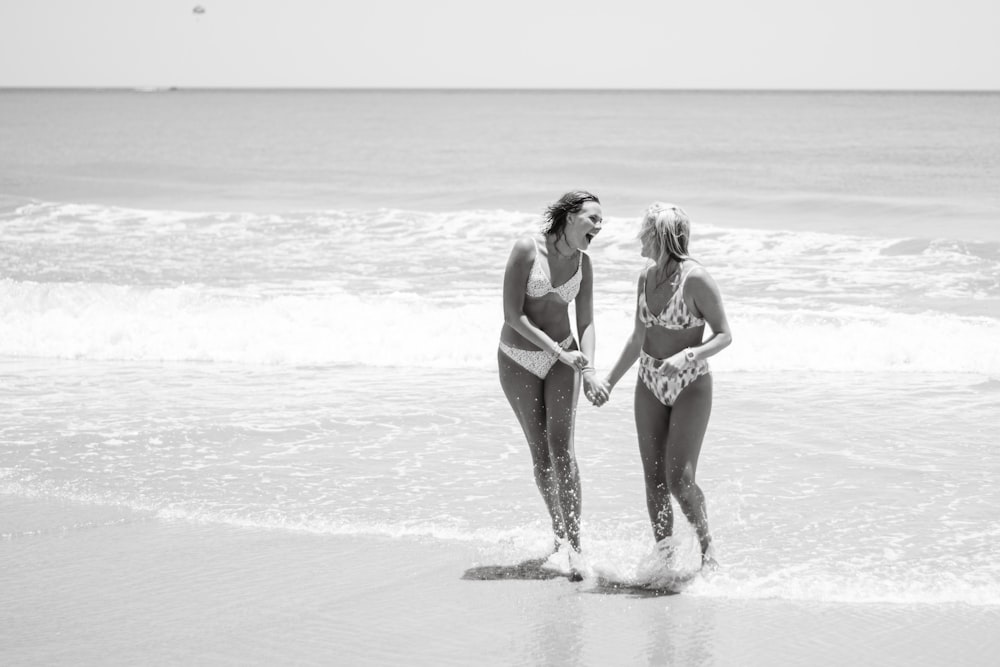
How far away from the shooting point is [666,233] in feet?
16.1

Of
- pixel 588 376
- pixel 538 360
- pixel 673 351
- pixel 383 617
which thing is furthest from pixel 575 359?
pixel 383 617

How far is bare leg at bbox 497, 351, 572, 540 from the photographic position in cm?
526

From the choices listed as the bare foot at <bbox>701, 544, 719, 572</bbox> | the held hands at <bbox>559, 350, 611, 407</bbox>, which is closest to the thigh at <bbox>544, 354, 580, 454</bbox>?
the held hands at <bbox>559, 350, 611, 407</bbox>

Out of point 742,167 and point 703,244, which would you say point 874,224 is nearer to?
point 703,244

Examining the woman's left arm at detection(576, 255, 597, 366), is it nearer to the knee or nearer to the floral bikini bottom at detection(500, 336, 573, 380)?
the floral bikini bottom at detection(500, 336, 573, 380)

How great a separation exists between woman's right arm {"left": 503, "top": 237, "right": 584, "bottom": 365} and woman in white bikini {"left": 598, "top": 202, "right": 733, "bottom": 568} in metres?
0.39

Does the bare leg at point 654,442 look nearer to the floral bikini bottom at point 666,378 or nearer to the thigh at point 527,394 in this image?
the floral bikini bottom at point 666,378

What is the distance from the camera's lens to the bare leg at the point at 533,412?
526 cm

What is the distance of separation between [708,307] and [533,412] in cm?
99

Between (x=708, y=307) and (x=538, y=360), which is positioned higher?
(x=708, y=307)

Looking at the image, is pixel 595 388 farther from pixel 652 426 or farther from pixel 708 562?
pixel 708 562

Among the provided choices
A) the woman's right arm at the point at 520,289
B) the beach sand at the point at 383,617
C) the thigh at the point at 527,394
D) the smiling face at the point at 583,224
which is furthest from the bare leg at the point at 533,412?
the smiling face at the point at 583,224

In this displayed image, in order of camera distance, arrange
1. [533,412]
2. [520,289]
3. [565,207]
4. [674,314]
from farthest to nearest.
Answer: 1. [533,412]
2. [520,289]
3. [565,207]
4. [674,314]

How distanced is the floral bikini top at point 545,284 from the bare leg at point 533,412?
361 mm
